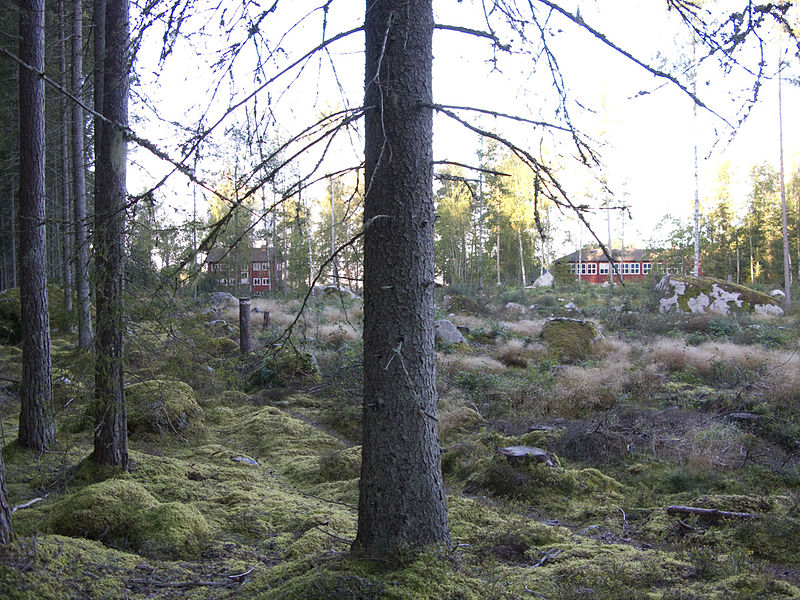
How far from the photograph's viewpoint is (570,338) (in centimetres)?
1409

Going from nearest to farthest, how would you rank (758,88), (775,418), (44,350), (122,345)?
(758,88) → (122,345) → (44,350) → (775,418)

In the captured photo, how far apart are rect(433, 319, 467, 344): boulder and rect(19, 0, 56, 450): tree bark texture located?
30.6ft

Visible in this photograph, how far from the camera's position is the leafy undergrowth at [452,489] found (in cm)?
319

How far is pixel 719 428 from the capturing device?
682 cm

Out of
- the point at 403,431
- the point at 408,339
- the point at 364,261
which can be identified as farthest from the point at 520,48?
the point at 403,431

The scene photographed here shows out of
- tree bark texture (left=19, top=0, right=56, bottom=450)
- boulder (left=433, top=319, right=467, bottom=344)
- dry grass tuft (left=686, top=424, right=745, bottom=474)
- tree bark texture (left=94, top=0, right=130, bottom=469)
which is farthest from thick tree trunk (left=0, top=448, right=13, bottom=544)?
boulder (left=433, top=319, right=467, bottom=344)

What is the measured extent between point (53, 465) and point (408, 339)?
17.3 ft

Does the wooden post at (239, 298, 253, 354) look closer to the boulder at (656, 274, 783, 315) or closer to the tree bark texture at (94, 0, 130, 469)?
the tree bark texture at (94, 0, 130, 469)

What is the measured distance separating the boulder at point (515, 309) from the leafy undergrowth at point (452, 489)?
43.2 ft

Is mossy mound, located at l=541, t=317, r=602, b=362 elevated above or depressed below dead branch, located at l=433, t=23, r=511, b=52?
below

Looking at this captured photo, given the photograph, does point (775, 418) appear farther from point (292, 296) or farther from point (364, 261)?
point (292, 296)

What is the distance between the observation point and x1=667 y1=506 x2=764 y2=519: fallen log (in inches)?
174

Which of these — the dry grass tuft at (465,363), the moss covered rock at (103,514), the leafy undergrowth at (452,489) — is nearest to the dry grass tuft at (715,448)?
the leafy undergrowth at (452,489)

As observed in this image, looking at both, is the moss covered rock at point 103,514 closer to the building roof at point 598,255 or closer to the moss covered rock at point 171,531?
the moss covered rock at point 171,531
